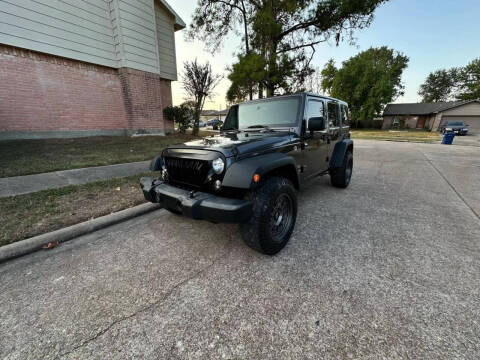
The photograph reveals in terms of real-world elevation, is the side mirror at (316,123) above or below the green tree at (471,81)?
below

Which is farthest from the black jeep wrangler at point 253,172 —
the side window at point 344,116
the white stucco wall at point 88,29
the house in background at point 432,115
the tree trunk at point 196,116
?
the house in background at point 432,115

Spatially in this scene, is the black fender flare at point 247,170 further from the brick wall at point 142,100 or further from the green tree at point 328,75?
the green tree at point 328,75

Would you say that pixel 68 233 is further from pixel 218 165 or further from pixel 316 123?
pixel 316 123

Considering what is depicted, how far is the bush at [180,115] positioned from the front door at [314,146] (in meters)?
10.6

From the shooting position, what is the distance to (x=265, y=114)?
3.13 meters

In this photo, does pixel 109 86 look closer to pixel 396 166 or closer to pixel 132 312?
pixel 132 312

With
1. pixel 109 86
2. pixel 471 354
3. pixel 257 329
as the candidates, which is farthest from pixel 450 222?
pixel 109 86

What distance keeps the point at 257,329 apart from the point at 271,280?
484 millimetres

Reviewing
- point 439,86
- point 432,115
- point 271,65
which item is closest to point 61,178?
point 271,65

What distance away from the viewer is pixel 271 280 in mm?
1819

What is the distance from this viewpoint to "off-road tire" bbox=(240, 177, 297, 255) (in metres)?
1.93

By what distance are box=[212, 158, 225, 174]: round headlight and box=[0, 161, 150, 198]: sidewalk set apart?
357 cm

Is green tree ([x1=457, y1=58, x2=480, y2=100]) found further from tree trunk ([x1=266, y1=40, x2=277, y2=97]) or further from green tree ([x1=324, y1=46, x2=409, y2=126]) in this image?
tree trunk ([x1=266, y1=40, x2=277, y2=97])

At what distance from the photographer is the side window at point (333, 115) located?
12.2 ft
